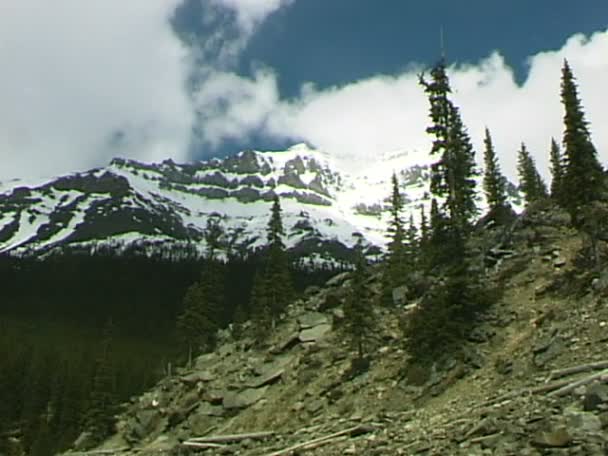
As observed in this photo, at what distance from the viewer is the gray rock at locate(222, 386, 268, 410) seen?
36.4 m

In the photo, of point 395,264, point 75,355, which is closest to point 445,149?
point 395,264

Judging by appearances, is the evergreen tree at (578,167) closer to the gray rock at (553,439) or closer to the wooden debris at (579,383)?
the wooden debris at (579,383)

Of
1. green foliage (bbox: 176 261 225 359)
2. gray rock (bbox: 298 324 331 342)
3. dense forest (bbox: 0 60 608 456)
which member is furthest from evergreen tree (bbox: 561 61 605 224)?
green foliage (bbox: 176 261 225 359)

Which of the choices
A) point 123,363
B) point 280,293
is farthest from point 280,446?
point 123,363

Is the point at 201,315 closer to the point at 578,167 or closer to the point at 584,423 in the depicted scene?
the point at 578,167

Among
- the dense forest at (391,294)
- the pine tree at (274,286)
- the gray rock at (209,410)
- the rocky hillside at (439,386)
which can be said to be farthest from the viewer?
the pine tree at (274,286)

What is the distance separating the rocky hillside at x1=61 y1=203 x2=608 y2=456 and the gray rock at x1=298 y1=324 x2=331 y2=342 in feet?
0.46

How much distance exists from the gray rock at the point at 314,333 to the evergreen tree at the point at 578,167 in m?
Answer: 19.3

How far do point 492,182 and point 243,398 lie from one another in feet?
151

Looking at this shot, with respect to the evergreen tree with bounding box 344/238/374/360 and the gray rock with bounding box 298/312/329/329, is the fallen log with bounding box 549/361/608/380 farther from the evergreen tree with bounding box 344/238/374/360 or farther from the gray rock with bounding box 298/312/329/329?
the gray rock with bounding box 298/312/329/329

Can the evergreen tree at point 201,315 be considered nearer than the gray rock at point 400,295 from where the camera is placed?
No

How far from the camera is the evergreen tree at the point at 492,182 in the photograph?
6819 cm

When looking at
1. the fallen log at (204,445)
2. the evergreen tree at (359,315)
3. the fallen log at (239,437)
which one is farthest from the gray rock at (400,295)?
the fallen log at (204,445)

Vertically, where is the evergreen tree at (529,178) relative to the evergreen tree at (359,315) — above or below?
above
